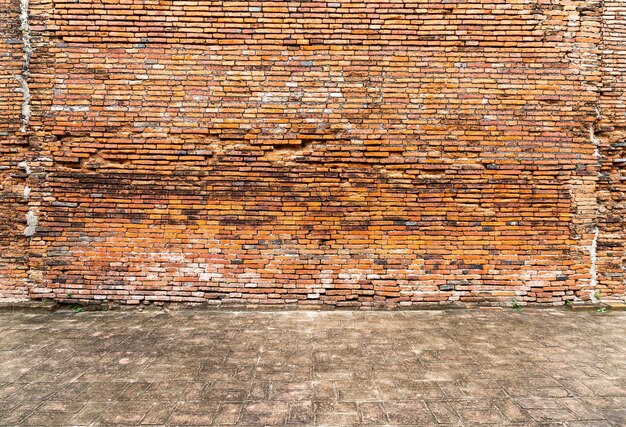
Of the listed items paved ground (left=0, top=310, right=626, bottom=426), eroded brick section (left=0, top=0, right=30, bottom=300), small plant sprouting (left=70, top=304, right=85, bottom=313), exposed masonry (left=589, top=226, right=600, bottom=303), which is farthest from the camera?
exposed masonry (left=589, top=226, right=600, bottom=303)

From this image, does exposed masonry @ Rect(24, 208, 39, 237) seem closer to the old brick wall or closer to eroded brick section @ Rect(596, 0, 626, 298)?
the old brick wall

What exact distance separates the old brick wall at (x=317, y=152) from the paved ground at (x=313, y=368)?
521mm

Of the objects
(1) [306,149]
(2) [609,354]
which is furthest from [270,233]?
(2) [609,354]

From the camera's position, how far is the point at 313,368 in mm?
3033

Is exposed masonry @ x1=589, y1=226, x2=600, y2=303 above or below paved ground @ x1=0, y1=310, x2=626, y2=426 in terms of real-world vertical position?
above

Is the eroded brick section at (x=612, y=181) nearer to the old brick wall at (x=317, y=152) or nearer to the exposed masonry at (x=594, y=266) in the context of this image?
the exposed masonry at (x=594, y=266)

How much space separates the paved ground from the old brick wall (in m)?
0.52

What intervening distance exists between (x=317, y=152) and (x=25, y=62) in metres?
4.11

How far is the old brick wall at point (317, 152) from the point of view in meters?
4.44

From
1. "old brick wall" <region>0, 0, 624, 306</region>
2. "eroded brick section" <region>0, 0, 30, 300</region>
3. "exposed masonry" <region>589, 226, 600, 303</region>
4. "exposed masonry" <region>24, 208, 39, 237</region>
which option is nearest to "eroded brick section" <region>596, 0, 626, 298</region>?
"exposed masonry" <region>589, 226, 600, 303</region>

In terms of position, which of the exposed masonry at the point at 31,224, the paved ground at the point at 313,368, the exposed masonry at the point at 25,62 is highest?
the exposed masonry at the point at 25,62

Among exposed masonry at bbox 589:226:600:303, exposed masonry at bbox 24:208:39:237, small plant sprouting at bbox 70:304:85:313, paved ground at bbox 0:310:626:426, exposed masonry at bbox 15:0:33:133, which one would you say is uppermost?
exposed masonry at bbox 15:0:33:133

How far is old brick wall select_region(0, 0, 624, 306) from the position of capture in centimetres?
444

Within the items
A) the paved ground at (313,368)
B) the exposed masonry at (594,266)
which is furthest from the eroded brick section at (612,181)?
the paved ground at (313,368)
